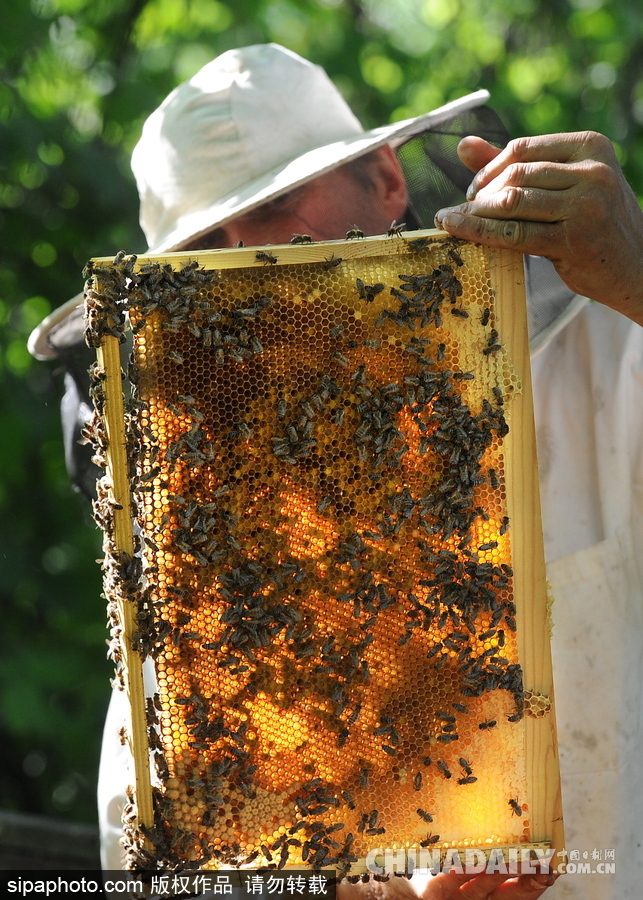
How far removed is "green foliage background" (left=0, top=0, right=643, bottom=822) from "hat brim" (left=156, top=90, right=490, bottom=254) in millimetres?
2708

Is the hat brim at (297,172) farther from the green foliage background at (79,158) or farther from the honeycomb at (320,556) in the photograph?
the green foliage background at (79,158)

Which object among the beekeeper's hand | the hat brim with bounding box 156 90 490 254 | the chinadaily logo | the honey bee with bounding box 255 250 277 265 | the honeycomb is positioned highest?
the hat brim with bounding box 156 90 490 254

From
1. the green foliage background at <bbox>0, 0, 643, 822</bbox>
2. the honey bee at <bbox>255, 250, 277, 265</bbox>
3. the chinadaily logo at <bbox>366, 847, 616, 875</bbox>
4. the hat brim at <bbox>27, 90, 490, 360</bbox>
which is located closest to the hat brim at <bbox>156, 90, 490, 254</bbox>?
the hat brim at <bbox>27, 90, 490, 360</bbox>

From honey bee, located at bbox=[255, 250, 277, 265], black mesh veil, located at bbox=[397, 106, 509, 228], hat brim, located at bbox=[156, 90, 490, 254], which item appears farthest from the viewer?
black mesh veil, located at bbox=[397, 106, 509, 228]

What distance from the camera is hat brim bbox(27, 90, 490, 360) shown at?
92.4 inches

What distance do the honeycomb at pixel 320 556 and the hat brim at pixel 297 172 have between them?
542mm

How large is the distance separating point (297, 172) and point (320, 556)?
3.96 feet

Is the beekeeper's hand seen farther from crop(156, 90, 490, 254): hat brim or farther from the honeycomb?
crop(156, 90, 490, 254): hat brim

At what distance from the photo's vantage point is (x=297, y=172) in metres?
2.40

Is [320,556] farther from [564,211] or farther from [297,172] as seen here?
→ [297,172]

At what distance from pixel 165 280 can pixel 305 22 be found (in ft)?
18.0

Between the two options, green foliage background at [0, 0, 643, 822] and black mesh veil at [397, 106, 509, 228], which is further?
green foliage background at [0, 0, 643, 822]

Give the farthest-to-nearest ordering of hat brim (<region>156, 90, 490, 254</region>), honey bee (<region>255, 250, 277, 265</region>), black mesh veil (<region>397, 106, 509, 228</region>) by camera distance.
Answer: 1. black mesh veil (<region>397, 106, 509, 228</region>)
2. hat brim (<region>156, 90, 490, 254</region>)
3. honey bee (<region>255, 250, 277, 265</region>)

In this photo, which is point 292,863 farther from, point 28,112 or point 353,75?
point 353,75
